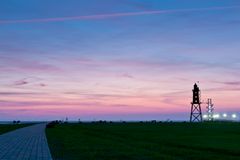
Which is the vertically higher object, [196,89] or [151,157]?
[196,89]

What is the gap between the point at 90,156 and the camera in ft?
72.7

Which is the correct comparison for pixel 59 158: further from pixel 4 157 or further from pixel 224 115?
pixel 224 115

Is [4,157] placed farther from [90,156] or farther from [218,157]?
[218,157]

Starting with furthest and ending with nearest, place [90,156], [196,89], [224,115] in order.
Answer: [224,115] < [196,89] < [90,156]

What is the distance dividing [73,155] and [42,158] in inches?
84.9

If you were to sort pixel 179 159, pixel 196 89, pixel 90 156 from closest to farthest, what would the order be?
1. pixel 179 159
2. pixel 90 156
3. pixel 196 89

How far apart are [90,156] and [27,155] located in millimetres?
3337

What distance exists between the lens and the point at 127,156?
72.8ft

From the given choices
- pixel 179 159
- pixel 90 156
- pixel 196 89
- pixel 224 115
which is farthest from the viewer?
pixel 224 115

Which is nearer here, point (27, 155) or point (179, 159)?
point (179, 159)

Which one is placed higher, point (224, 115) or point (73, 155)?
point (224, 115)

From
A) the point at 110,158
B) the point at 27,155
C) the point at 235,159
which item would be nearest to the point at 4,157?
the point at 27,155

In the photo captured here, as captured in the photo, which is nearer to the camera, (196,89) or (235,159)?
(235,159)

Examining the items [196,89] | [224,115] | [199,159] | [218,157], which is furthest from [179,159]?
[224,115]
